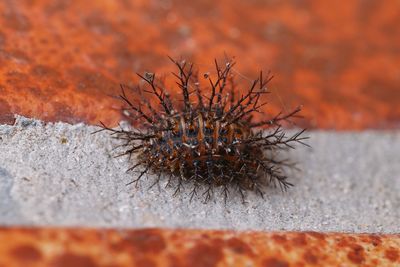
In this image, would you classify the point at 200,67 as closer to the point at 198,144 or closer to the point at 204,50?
the point at 204,50

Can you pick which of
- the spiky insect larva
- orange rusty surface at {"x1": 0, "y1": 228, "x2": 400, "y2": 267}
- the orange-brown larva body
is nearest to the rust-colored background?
orange rusty surface at {"x1": 0, "y1": 228, "x2": 400, "y2": 267}

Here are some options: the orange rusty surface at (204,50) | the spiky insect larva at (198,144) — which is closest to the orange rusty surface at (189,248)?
the spiky insect larva at (198,144)

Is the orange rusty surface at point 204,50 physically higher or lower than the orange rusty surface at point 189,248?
higher

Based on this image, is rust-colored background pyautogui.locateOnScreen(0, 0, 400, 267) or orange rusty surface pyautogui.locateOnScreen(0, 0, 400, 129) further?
orange rusty surface pyautogui.locateOnScreen(0, 0, 400, 129)

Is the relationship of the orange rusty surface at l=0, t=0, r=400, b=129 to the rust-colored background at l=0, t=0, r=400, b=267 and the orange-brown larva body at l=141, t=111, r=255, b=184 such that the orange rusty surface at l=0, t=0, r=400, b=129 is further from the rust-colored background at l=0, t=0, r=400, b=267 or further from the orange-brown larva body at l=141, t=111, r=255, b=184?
the orange-brown larva body at l=141, t=111, r=255, b=184

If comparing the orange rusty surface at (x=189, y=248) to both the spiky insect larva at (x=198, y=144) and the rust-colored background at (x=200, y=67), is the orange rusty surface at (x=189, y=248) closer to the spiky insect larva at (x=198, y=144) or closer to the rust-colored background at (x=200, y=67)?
the rust-colored background at (x=200, y=67)
